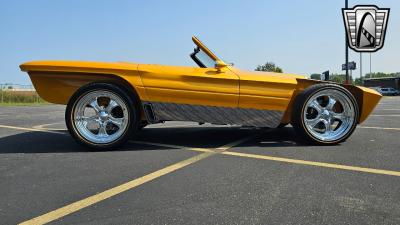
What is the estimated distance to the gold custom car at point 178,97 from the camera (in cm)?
493

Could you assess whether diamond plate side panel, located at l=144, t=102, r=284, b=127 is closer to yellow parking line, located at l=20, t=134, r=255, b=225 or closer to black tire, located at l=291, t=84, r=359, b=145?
black tire, located at l=291, t=84, r=359, b=145

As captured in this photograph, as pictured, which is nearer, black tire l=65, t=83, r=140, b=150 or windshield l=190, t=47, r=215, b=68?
black tire l=65, t=83, r=140, b=150

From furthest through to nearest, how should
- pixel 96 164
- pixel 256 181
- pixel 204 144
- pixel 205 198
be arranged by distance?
pixel 204 144
pixel 96 164
pixel 256 181
pixel 205 198

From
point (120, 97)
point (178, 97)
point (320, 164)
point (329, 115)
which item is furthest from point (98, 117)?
point (329, 115)

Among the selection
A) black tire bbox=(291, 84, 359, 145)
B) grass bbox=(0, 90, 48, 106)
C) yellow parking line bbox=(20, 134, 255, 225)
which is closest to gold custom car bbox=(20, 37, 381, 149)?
black tire bbox=(291, 84, 359, 145)

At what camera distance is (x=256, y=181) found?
11.4 feet

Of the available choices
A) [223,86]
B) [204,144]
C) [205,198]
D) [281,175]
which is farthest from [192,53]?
[205,198]

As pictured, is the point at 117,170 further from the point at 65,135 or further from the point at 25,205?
the point at 65,135

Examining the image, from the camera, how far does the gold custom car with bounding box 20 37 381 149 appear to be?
493 centimetres

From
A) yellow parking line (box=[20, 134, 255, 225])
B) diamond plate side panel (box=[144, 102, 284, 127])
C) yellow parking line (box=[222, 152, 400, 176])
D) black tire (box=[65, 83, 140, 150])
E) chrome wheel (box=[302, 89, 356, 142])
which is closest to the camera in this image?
yellow parking line (box=[20, 134, 255, 225])

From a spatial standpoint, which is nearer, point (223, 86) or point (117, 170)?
point (117, 170)

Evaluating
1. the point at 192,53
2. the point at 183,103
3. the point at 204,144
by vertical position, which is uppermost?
the point at 192,53

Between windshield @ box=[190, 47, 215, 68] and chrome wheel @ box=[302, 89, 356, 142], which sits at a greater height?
windshield @ box=[190, 47, 215, 68]

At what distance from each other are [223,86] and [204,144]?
2.68 feet
